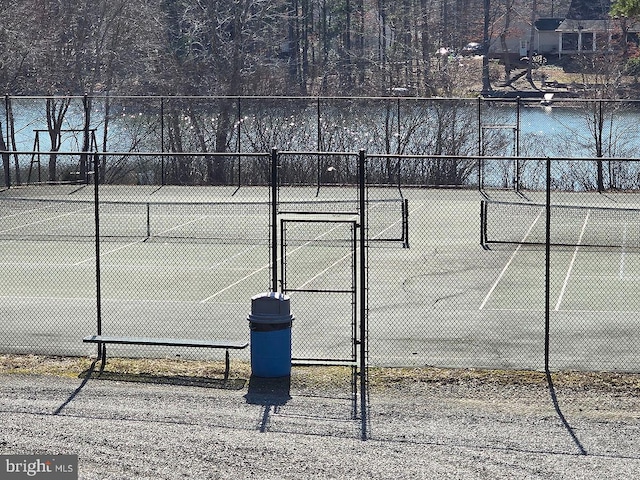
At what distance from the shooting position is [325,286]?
70.8 feet

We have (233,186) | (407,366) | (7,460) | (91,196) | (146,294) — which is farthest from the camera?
(233,186)

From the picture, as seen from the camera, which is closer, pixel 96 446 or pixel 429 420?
pixel 96 446

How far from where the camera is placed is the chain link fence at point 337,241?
17.3 m

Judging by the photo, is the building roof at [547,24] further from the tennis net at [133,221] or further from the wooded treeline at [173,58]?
the tennis net at [133,221]

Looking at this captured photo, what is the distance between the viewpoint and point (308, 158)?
122 feet

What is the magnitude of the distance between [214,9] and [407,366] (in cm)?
3488

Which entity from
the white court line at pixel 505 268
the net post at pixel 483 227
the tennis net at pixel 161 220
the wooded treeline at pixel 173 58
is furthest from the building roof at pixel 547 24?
the net post at pixel 483 227

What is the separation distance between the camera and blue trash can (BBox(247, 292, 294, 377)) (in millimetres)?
14680

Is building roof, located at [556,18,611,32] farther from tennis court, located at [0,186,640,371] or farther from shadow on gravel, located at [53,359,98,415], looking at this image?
shadow on gravel, located at [53,359,98,415]

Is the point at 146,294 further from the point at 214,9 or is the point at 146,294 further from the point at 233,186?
the point at 214,9

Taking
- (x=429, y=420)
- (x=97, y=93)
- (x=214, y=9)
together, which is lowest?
(x=429, y=420)

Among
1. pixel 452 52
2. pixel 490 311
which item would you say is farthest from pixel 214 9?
pixel 490 311

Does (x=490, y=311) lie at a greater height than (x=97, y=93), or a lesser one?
lesser
